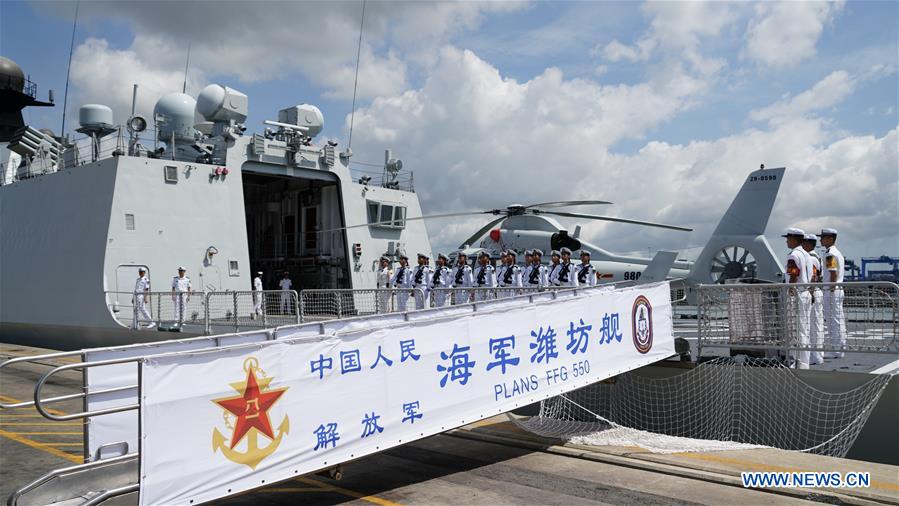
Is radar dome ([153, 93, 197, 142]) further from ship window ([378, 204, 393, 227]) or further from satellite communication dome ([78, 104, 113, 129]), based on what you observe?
ship window ([378, 204, 393, 227])

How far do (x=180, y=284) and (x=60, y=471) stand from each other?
11871 millimetres

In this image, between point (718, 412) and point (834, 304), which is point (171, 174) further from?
point (834, 304)

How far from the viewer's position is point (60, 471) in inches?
168

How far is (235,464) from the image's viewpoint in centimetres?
452

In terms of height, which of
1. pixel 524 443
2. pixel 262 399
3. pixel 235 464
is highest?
pixel 262 399

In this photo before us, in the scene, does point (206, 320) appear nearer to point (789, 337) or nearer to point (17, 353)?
point (17, 353)

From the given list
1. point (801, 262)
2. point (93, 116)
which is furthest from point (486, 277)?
point (93, 116)

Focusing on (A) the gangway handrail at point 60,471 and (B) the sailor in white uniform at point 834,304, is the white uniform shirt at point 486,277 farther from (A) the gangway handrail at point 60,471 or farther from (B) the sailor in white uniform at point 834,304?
(A) the gangway handrail at point 60,471

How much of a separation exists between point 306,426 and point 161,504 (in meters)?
1.08

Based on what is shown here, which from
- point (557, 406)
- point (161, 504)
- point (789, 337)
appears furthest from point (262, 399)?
point (789, 337)

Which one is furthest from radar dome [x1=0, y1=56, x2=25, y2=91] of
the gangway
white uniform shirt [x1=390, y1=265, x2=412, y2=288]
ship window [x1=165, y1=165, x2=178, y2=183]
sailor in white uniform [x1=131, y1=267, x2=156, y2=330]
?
the gangway

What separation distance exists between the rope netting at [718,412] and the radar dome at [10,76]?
1042 inches

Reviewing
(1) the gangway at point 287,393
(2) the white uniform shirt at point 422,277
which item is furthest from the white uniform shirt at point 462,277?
(1) the gangway at point 287,393

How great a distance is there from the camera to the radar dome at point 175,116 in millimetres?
20266
